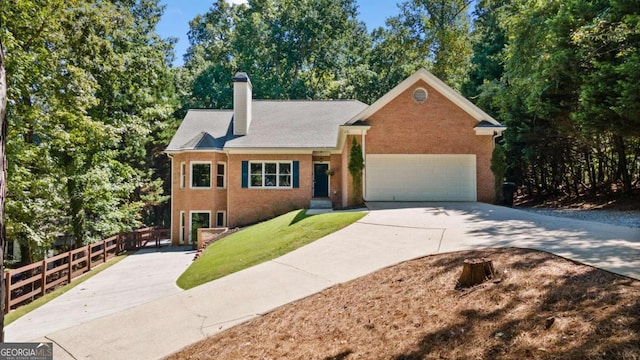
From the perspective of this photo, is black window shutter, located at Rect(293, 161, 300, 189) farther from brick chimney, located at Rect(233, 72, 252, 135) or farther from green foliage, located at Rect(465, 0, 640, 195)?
green foliage, located at Rect(465, 0, 640, 195)

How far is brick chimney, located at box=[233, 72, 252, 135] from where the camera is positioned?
22094mm

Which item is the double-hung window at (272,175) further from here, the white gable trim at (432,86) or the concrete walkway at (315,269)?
the concrete walkway at (315,269)

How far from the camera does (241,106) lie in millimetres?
22312

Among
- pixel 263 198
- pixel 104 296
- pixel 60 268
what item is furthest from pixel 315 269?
pixel 263 198

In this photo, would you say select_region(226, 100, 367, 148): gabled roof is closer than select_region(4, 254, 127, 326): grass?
No

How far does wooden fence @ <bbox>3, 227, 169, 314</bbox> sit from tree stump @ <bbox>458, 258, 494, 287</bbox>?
1028 cm

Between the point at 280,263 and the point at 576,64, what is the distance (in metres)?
14.3

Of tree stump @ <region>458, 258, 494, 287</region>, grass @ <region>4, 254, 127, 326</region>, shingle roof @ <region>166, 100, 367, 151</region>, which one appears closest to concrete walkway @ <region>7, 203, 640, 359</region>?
tree stump @ <region>458, 258, 494, 287</region>

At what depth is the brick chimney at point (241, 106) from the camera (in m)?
22.1

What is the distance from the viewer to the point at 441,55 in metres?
34.8

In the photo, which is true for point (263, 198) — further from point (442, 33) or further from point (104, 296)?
point (442, 33)

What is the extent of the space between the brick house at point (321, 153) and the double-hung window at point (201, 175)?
6 cm

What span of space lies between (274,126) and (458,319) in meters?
19.2

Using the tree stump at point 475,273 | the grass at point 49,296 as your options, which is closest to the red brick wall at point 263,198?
the grass at point 49,296
